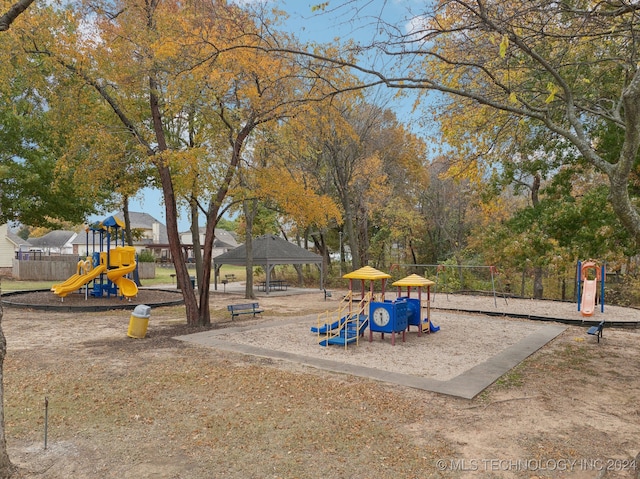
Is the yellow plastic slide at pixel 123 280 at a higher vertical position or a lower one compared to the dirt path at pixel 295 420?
higher

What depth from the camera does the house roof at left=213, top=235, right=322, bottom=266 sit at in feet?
84.6

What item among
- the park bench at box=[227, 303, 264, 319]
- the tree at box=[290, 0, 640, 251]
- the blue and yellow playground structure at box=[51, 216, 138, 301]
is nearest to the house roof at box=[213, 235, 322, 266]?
the blue and yellow playground structure at box=[51, 216, 138, 301]

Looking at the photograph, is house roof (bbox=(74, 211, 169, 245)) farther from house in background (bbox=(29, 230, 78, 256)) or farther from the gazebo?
the gazebo

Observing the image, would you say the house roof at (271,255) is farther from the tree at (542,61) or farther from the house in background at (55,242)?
the house in background at (55,242)

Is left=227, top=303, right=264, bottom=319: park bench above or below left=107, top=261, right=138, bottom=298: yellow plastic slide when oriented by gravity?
below

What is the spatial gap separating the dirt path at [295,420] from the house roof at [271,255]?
629 inches

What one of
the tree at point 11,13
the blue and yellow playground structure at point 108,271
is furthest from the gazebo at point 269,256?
the tree at point 11,13

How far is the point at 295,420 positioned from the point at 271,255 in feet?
66.3

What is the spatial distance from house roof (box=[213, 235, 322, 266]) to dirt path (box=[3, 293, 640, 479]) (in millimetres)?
15964

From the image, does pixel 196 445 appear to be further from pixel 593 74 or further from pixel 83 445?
pixel 593 74

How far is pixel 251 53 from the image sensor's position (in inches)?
428

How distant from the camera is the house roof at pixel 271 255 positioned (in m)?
25.8

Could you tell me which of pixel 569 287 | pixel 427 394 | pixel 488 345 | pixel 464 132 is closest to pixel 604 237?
pixel 488 345

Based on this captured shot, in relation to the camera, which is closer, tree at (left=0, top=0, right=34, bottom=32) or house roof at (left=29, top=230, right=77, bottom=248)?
tree at (left=0, top=0, right=34, bottom=32)
